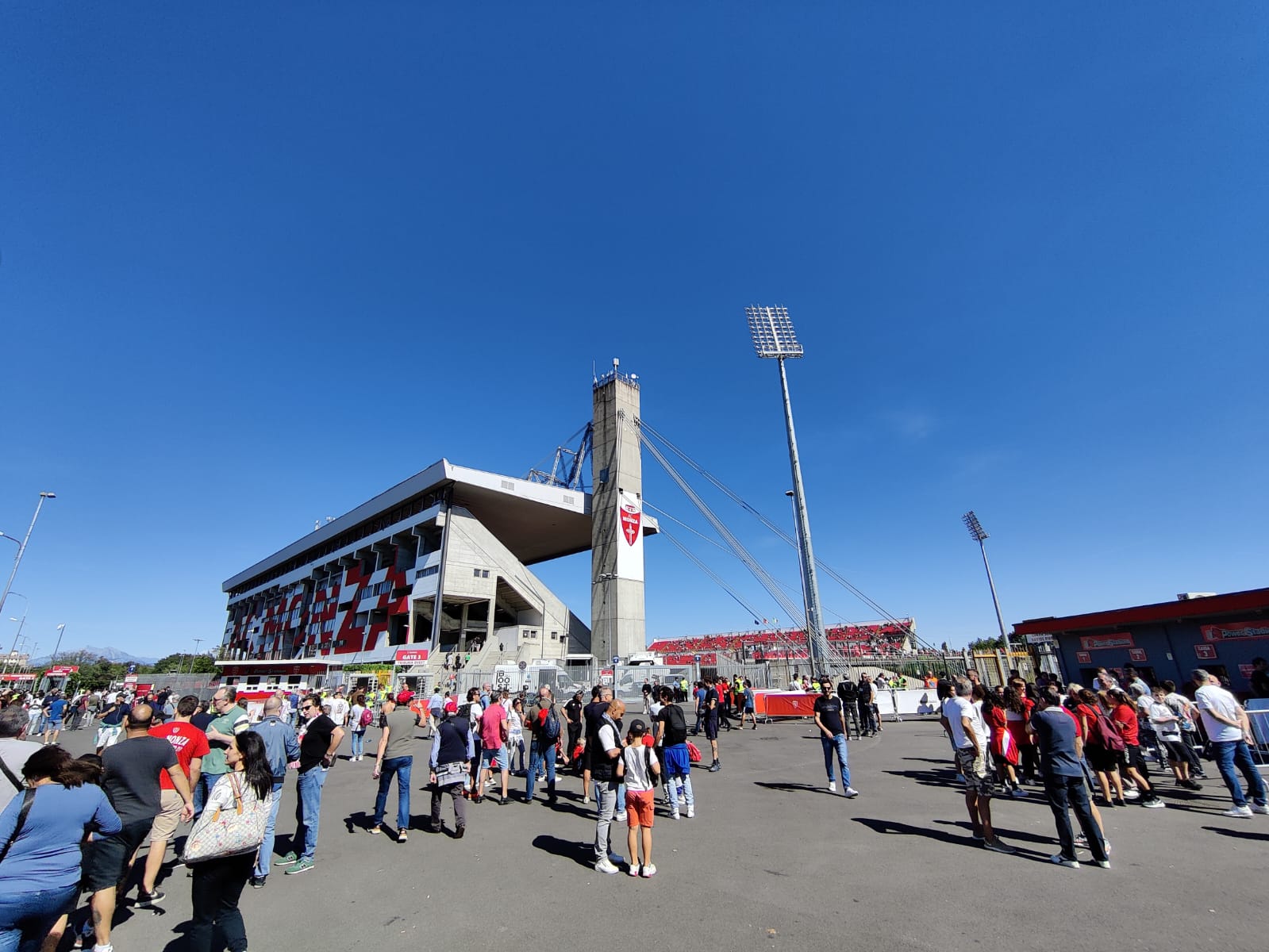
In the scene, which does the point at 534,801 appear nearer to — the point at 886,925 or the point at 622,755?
the point at 622,755

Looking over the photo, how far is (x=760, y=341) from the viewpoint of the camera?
32.6m

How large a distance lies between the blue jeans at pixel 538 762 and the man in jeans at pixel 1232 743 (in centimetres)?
918

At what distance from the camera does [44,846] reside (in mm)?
3145

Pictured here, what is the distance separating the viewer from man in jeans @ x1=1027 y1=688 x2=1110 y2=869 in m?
5.54

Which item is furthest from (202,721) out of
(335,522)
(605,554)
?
(335,522)

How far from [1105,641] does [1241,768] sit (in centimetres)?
1416

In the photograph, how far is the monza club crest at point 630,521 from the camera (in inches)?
1704

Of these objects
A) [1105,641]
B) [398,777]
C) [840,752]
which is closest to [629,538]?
[1105,641]

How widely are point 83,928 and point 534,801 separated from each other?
571 cm

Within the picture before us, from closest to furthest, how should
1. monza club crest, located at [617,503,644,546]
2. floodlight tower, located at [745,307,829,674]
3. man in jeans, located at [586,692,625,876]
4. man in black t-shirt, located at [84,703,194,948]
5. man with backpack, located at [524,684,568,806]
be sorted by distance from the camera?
1. man in black t-shirt, located at [84,703,194,948]
2. man in jeans, located at [586,692,625,876]
3. man with backpack, located at [524,684,568,806]
4. floodlight tower, located at [745,307,829,674]
5. monza club crest, located at [617,503,644,546]

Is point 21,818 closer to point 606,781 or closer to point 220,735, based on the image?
point 220,735

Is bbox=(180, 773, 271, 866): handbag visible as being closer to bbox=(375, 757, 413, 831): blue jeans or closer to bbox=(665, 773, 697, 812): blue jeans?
bbox=(375, 757, 413, 831): blue jeans

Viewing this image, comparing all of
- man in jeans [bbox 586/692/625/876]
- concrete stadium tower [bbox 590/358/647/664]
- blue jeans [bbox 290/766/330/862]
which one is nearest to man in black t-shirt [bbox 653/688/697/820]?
man in jeans [bbox 586/692/625/876]

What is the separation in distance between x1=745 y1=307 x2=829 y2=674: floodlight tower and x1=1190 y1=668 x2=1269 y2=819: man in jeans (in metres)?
17.3
